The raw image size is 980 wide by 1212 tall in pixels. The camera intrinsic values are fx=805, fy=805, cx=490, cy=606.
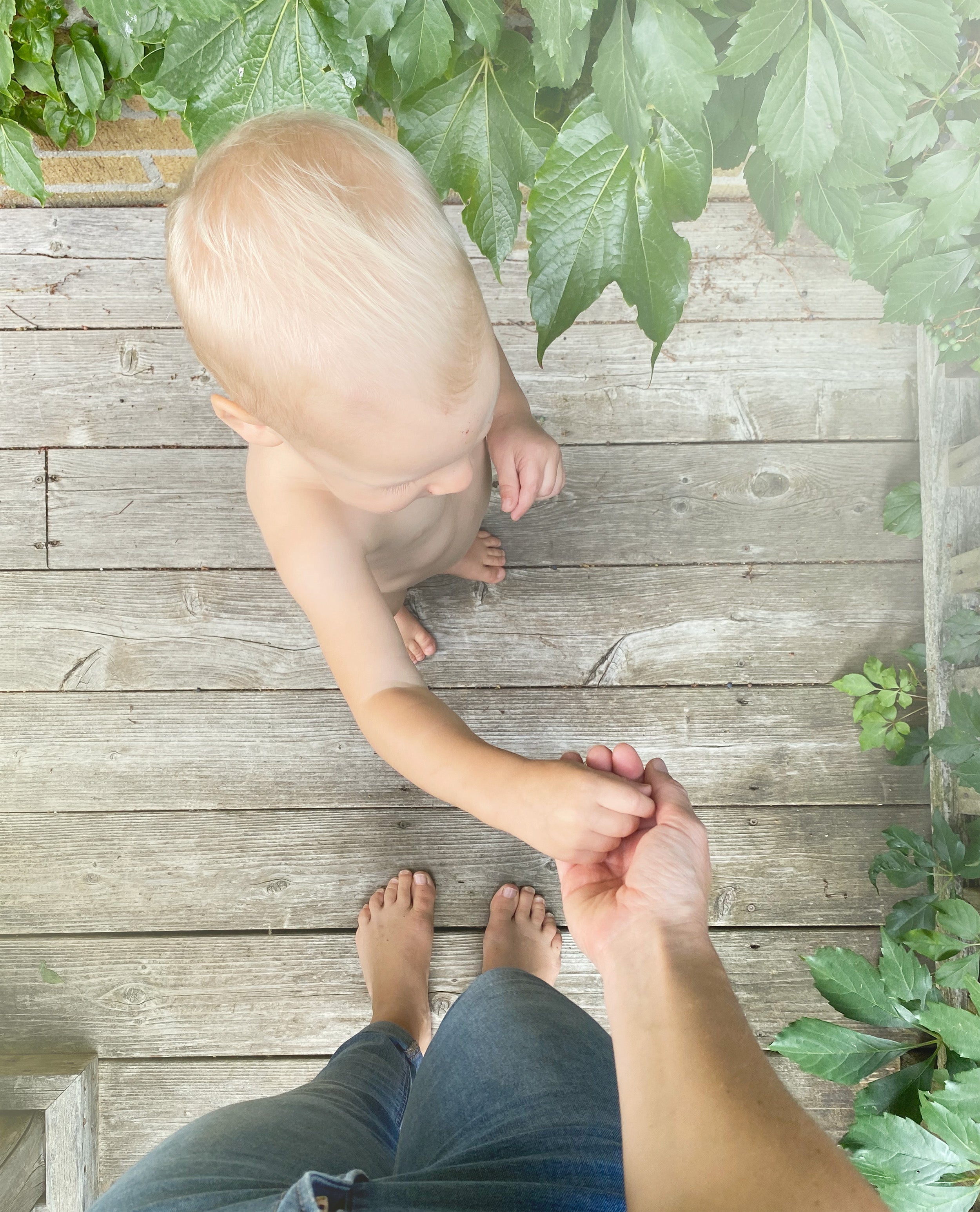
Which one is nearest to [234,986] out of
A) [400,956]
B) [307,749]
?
[400,956]

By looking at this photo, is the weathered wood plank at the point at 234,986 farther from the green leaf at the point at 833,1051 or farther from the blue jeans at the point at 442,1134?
the green leaf at the point at 833,1051

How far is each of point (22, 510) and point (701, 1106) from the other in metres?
1.50

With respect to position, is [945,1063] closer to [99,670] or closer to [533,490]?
[533,490]

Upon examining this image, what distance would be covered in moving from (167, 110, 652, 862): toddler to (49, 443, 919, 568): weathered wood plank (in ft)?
2.25

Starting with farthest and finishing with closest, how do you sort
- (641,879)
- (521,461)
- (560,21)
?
1. (521,461)
2. (641,879)
3. (560,21)

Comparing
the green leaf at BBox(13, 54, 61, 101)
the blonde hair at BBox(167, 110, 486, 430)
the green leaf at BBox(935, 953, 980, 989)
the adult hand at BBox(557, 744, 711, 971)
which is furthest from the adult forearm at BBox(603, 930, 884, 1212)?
the green leaf at BBox(13, 54, 61, 101)

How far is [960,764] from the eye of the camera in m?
1.11

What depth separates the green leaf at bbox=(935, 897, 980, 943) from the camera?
1.01m

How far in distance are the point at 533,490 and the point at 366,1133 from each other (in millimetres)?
877

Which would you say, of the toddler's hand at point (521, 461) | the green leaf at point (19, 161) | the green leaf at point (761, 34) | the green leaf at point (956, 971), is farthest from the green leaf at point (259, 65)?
the green leaf at point (956, 971)

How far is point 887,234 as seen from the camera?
892mm

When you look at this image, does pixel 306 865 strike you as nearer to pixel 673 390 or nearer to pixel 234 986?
pixel 234 986

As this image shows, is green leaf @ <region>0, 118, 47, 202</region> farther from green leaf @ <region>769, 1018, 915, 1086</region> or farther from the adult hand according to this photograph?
green leaf @ <region>769, 1018, 915, 1086</region>

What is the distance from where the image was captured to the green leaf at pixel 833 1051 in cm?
98
